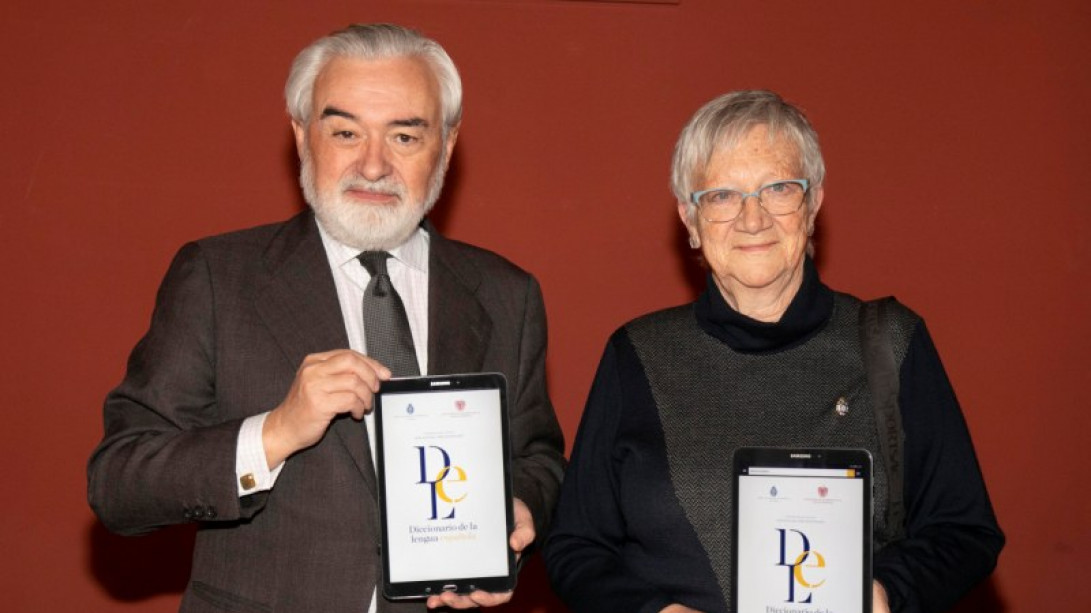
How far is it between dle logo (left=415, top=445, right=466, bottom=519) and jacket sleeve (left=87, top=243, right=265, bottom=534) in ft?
1.10

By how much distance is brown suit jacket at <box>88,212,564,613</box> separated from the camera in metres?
2.34

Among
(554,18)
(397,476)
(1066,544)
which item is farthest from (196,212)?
(1066,544)

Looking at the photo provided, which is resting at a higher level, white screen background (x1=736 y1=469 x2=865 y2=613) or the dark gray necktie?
the dark gray necktie

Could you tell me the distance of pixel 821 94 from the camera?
4.05 m

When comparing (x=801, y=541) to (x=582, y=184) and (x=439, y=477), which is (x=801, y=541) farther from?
(x=582, y=184)

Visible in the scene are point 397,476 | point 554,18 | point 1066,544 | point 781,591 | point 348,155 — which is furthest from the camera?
point 1066,544

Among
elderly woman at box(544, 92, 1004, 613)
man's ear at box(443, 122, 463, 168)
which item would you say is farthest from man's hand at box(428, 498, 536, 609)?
man's ear at box(443, 122, 463, 168)

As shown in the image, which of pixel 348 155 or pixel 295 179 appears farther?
pixel 295 179

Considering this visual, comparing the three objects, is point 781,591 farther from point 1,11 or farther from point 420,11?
point 1,11

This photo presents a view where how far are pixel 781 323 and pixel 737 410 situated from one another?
0.21 metres

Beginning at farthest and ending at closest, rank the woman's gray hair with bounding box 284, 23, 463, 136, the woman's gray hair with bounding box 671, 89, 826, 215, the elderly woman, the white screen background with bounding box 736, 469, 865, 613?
the woman's gray hair with bounding box 284, 23, 463, 136
the woman's gray hair with bounding box 671, 89, 826, 215
the elderly woman
the white screen background with bounding box 736, 469, 865, 613

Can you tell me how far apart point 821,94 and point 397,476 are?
2370 mm

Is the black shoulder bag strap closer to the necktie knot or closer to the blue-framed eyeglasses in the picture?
the blue-framed eyeglasses

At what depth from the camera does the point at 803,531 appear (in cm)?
215
